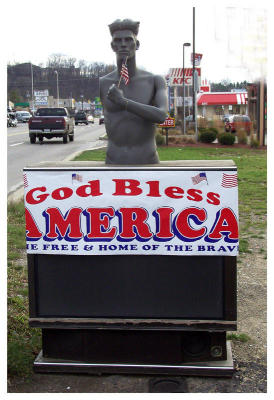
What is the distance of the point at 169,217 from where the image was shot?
3.55m

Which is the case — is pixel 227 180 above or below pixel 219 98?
below

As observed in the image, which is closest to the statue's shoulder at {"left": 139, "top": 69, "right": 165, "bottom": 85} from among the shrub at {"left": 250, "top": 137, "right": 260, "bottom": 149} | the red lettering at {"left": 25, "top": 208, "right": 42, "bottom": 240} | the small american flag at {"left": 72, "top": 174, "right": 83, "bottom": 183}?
the small american flag at {"left": 72, "top": 174, "right": 83, "bottom": 183}

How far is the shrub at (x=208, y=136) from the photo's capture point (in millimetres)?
24234

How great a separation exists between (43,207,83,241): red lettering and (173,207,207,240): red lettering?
692mm

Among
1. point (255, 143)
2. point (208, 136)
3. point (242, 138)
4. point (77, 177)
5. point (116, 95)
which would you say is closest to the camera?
point (77, 177)

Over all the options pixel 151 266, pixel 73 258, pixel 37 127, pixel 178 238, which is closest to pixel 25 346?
pixel 73 258

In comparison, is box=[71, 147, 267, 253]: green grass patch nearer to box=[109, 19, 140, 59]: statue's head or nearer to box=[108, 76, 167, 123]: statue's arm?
box=[108, 76, 167, 123]: statue's arm

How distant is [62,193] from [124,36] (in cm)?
136

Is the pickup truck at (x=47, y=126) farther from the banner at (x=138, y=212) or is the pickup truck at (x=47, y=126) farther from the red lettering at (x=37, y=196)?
the banner at (x=138, y=212)

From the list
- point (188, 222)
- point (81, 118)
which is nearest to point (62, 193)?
point (188, 222)

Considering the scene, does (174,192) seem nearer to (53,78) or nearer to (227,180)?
→ (227,180)

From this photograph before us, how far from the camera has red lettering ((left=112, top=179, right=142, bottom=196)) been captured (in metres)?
3.56

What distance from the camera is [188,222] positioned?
355cm

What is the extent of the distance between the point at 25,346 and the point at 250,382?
1.72m
